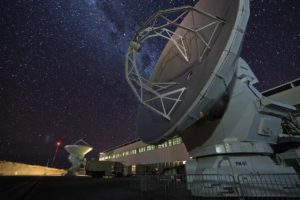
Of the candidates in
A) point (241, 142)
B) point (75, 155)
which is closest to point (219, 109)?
point (241, 142)

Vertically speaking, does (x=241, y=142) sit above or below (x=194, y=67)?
below

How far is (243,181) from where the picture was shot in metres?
8.07

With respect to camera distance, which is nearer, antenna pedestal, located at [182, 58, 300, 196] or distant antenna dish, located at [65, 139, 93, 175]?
antenna pedestal, located at [182, 58, 300, 196]

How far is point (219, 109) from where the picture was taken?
10133 mm

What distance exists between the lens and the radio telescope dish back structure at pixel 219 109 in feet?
25.7

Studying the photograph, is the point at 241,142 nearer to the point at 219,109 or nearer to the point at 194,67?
the point at 219,109

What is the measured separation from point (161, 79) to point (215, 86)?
18.7ft

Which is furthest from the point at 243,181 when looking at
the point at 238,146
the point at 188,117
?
the point at 188,117

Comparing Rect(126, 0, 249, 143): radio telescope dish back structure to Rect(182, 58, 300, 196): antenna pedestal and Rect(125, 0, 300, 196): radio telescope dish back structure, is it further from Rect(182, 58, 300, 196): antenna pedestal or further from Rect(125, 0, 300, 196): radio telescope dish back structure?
Rect(182, 58, 300, 196): antenna pedestal

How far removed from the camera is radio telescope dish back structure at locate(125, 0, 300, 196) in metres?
7.84

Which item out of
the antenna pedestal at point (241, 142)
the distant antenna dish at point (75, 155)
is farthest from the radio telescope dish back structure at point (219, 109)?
the distant antenna dish at point (75, 155)

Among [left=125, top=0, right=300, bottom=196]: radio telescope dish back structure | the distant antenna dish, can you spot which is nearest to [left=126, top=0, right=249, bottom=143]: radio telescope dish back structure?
[left=125, top=0, right=300, bottom=196]: radio telescope dish back structure

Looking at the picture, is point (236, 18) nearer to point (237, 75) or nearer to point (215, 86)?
point (215, 86)

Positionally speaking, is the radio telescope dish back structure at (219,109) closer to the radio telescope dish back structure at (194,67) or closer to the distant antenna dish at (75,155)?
the radio telescope dish back structure at (194,67)
